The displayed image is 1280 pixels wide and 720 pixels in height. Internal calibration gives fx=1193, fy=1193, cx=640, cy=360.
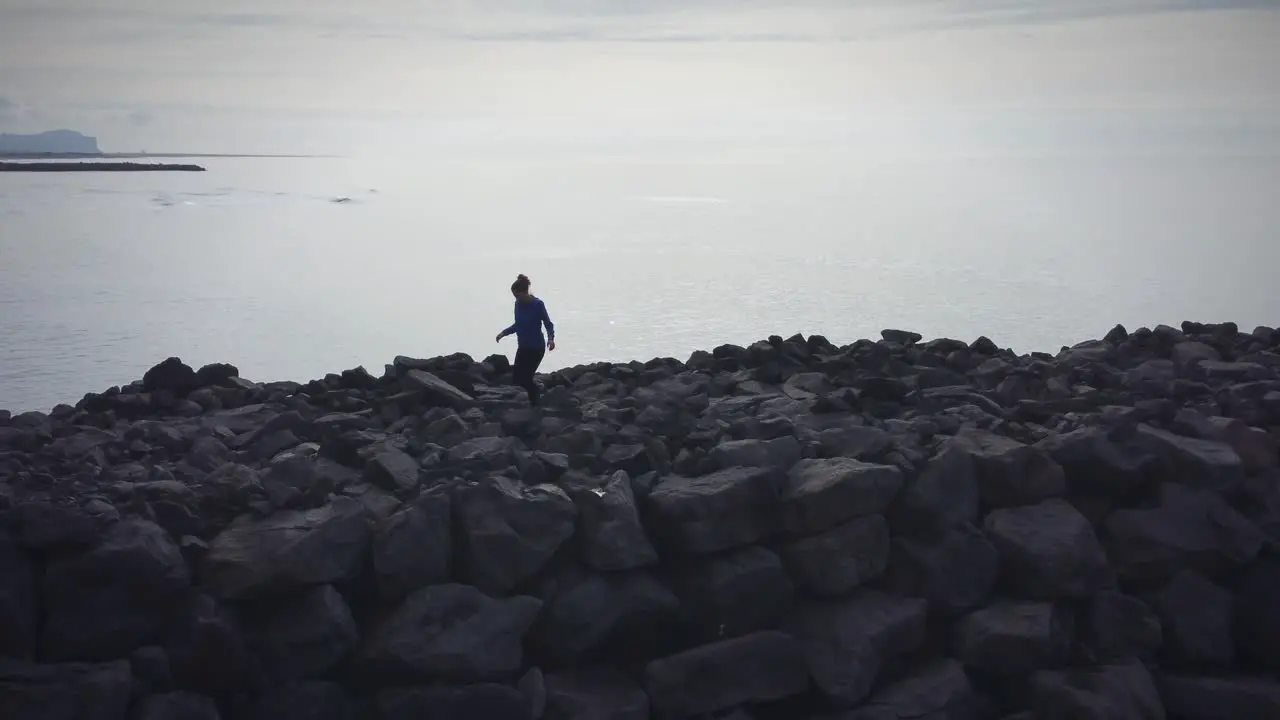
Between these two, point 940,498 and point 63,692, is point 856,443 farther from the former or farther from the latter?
point 63,692

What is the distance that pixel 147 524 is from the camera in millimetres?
8047

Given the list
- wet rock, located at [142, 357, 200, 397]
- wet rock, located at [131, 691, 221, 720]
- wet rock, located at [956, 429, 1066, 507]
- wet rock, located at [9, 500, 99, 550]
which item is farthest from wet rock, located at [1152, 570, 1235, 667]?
wet rock, located at [142, 357, 200, 397]

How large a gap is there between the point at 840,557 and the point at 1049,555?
1683 mm

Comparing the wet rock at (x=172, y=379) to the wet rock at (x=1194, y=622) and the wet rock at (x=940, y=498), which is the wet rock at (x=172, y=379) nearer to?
the wet rock at (x=940, y=498)

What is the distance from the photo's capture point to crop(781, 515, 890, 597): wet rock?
8977 millimetres

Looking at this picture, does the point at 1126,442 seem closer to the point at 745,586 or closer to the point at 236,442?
the point at 745,586

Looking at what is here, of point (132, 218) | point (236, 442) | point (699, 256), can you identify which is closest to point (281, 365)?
point (236, 442)

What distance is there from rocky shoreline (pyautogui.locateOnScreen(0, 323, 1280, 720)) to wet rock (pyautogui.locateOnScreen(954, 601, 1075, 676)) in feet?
0.07

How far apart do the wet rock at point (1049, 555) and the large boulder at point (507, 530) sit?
3.46m

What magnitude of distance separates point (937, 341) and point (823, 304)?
17.9 meters

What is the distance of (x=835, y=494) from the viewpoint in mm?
9016

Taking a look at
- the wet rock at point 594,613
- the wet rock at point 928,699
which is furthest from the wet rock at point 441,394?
the wet rock at point 928,699

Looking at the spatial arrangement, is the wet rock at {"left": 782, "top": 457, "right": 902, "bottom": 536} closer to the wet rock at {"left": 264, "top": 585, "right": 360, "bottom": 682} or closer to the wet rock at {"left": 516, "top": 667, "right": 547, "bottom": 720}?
the wet rock at {"left": 516, "top": 667, "right": 547, "bottom": 720}

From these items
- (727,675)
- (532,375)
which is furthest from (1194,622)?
(532,375)
